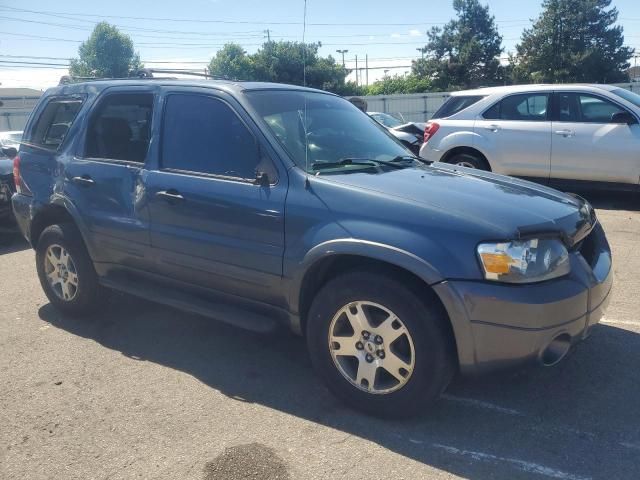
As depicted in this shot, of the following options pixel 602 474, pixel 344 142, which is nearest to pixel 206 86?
pixel 344 142

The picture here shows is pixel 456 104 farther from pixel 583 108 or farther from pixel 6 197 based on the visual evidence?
pixel 6 197

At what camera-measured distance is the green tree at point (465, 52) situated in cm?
5519

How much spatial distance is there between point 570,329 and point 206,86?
2741mm

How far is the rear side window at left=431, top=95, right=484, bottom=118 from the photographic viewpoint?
9.45 metres

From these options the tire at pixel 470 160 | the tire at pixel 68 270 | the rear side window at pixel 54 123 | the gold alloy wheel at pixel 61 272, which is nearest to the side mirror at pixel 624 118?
→ the tire at pixel 470 160

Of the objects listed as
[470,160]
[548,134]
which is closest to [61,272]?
[470,160]

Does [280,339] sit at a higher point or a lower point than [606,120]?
lower

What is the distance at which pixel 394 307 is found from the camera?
3.11 meters

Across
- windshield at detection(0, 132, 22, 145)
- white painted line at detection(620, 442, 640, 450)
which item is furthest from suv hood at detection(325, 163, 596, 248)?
windshield at detection(0, 132, 22, 145)

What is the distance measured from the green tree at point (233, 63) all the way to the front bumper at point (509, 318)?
48.3 meters

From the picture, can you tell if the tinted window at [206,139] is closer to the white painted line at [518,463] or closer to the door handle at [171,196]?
the door handle at [171,196]

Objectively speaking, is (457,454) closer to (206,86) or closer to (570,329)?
(570,329)

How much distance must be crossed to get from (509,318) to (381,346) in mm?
694

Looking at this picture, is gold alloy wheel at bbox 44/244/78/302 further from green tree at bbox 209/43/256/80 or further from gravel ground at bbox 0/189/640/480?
green tree at bbox 209/43/256/80
